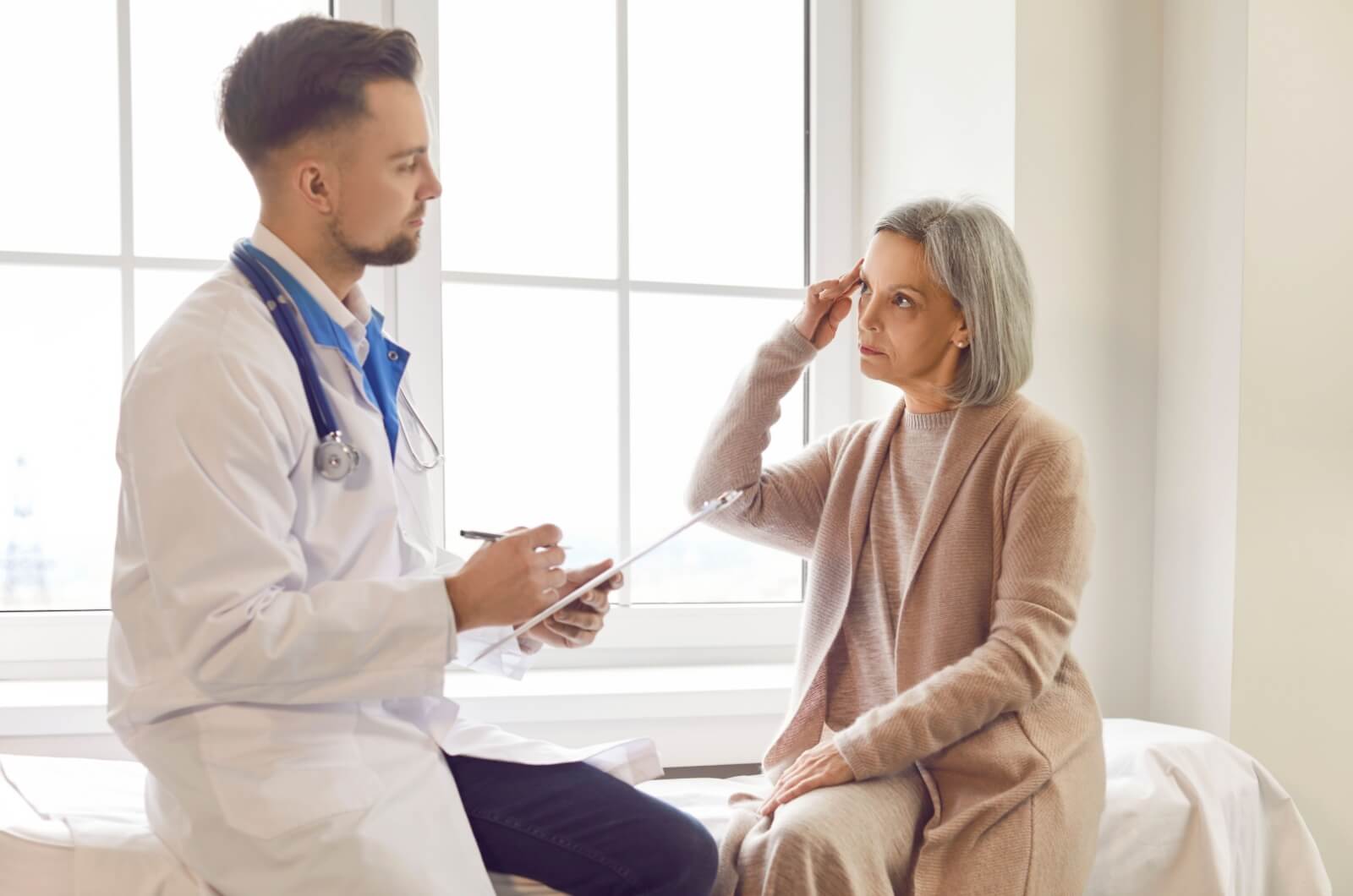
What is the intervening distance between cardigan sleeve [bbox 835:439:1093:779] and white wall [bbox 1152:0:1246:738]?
2.35ft

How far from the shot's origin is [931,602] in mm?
1699

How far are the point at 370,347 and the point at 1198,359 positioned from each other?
162 centimetres

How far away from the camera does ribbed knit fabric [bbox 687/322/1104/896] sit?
62.1 inches

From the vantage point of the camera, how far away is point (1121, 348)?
237 cm

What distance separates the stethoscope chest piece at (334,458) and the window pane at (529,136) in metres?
1.20

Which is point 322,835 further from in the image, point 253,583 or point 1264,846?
point 1264,846

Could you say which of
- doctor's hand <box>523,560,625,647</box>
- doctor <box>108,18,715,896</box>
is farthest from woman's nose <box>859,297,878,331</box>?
doctor <box>108,18,715,896</box>

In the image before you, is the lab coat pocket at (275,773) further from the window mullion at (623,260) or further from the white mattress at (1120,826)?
the window mullion at (623,260)

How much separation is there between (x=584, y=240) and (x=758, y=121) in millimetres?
515

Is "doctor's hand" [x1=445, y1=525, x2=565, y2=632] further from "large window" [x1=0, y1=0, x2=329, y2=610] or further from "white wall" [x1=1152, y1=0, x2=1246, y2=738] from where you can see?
"white wall" [x1=1152, y1=0, x2=1246, y2=738]

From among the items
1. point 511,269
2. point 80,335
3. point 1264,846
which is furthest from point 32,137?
point 1264,846

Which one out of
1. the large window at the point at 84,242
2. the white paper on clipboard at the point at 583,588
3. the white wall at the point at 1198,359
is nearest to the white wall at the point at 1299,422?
the white wall at the point at 1198,359

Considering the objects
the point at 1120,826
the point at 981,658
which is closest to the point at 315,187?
the point at 981,658

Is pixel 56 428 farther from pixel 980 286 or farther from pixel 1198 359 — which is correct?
pixel 1198 359
